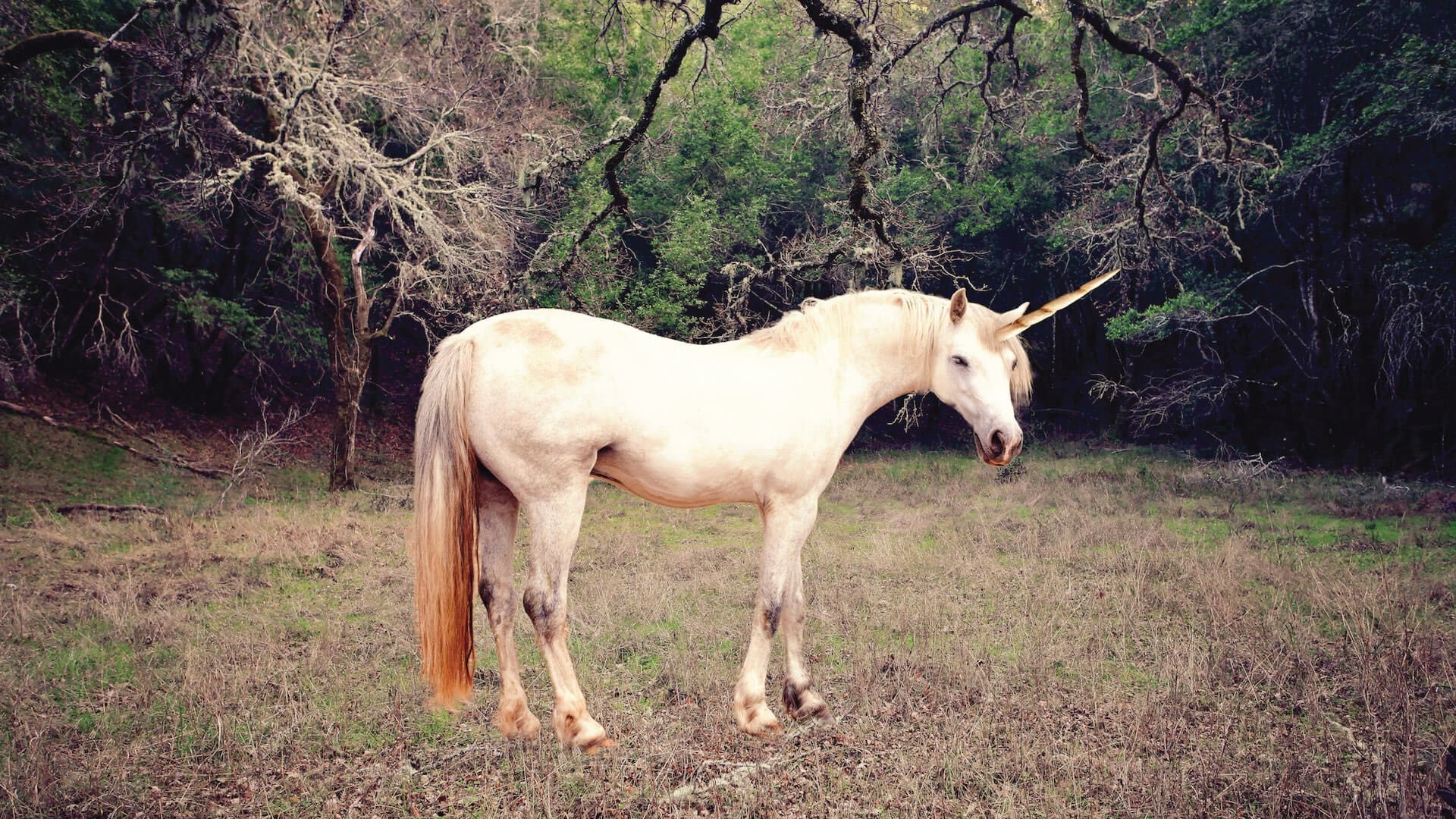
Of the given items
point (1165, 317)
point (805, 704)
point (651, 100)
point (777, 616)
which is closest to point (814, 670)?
point (805, 704)

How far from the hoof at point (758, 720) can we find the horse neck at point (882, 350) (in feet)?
5.74

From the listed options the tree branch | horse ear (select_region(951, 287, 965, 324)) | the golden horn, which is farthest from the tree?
the golden horn

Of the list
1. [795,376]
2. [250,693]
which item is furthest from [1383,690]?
[250,693]

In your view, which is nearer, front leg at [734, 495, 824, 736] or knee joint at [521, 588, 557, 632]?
knee joint at [521, 588, 557, 632]

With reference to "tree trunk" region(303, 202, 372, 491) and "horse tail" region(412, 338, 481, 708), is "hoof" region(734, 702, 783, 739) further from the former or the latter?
"tree trunk" region(303, 202, 372, 491)

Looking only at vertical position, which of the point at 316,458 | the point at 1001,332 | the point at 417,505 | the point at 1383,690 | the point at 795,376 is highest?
the point at 1001,332

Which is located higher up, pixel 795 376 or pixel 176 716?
pixel 795 376

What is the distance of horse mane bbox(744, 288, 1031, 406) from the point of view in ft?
15.5

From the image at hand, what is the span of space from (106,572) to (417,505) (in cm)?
560

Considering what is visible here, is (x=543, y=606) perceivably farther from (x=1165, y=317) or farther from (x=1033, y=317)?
(x=1165, y=317)

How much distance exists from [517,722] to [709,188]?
15122 mm

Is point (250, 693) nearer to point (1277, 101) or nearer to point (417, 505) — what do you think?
point (417, 505)

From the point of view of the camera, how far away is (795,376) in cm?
463

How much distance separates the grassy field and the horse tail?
426 mm
